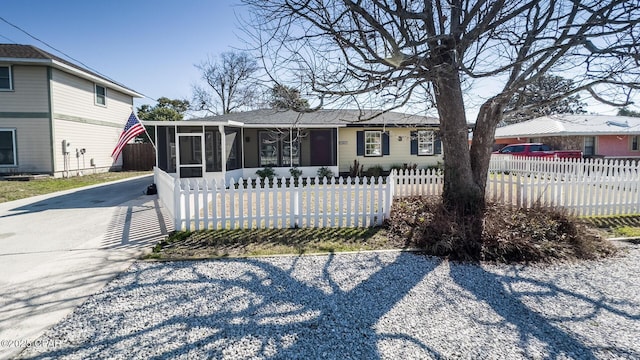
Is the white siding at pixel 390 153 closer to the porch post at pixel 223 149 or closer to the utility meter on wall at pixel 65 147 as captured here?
the porch post at pixel 223 149

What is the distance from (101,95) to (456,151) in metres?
20.0

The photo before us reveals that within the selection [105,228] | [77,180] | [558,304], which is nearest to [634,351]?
[558,304]

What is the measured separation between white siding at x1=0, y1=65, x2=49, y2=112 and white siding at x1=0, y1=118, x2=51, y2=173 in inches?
23.1

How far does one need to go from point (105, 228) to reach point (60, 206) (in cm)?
373

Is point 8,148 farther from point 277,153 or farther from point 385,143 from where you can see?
point 385,143

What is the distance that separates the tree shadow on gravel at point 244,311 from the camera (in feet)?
8.40

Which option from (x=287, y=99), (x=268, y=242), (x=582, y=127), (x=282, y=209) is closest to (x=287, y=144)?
(x=287, y=99)

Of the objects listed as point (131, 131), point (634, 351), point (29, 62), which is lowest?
point (634, 351)

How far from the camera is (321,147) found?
1548 centimetres

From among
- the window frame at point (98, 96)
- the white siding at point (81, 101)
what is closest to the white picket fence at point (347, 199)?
the white siding at point (81, 101)

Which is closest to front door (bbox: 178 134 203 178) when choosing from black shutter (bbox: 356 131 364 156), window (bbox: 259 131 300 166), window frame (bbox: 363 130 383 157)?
window (bbox: 259 131 300 166)

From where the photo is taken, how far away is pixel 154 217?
7.25 meters

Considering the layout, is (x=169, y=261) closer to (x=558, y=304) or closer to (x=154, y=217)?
(x=154, y=217)

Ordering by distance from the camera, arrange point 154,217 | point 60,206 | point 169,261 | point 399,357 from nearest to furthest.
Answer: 1. point 399,357
2. point 169,261
3. point 154,217
4. point 60,206
